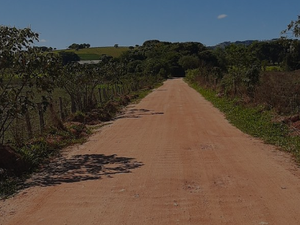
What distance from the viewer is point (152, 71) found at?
233 feet

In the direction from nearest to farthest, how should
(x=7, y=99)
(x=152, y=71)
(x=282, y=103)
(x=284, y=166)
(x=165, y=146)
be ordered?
(x=284, y=166) → (x=7, y=99) → (x=165, y=146) → (x=282, y=103) → (x=152, y=71)

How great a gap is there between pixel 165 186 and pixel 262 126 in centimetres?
718

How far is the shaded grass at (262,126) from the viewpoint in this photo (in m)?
9.88

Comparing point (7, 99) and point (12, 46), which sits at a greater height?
point (12, 46)

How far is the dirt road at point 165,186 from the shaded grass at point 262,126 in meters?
0.50

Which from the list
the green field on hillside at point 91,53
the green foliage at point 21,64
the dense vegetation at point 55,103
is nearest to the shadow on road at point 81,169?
the dense vegetation at point 55,103

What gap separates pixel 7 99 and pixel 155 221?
5.34 metres

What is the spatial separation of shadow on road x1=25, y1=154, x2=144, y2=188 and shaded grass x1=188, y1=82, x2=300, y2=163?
418cm

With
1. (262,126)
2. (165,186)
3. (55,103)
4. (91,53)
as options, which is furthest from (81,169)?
(91,53)

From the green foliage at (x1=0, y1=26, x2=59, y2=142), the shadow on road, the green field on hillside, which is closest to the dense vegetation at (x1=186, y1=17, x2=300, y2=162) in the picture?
the shadow on road

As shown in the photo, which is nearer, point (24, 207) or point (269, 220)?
point (269, 220)

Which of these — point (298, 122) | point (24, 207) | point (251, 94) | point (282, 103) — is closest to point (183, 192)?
point (24, 207)

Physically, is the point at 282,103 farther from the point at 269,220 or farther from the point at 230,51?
the point at 230,51

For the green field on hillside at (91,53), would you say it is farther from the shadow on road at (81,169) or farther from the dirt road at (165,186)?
the shadow on road at (81,169)
